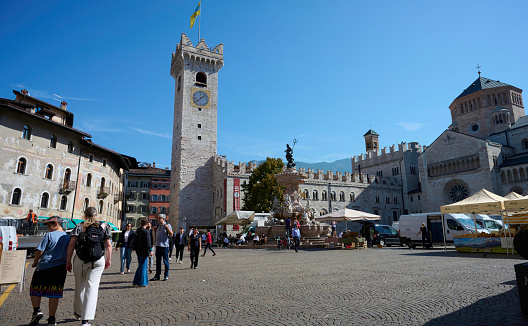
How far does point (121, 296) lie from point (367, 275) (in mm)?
5896

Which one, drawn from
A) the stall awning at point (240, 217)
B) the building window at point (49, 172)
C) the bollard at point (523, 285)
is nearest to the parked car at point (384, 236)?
the stall awning at point (240, 217)

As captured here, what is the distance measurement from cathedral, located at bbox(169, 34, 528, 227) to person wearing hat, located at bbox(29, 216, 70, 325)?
3975cm

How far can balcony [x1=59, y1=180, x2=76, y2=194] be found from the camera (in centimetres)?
2964

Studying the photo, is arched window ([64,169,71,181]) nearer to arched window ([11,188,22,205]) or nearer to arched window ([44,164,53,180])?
arched window ([44,164,53,180])

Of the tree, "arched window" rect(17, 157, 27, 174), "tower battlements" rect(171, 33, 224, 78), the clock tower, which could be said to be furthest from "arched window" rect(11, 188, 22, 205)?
"tower battlements" rect(171, 33, 224, 78)

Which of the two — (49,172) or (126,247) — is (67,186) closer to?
(49,172)

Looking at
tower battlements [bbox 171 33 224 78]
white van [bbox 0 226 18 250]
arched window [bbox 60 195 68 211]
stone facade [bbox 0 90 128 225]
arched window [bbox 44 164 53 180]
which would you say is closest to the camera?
white van [bbox 0 226 18 250]

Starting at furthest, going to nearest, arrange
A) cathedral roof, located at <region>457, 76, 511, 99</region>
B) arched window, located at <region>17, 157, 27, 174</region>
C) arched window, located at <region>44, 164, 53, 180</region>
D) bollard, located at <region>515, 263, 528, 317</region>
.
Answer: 1. cathedral roof, located at <region>457, 76, 511, 99</region>
2. arched window, located at <region>44, 164, 53, 180</region>
3. arched window, located at <region>17, 157, 27, 174</region>
4. bollard, located at <region>515, 263, 528, 317</region>

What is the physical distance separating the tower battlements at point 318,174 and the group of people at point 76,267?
3438cm

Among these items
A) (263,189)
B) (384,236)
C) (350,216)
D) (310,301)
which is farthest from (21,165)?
(384,236)

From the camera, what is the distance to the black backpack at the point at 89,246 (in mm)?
4906

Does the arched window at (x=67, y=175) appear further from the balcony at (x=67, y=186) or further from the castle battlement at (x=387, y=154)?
the castle battlement at (x=387, y=154)

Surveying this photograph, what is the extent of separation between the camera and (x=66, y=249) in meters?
5.19

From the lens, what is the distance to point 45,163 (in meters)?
28.7
